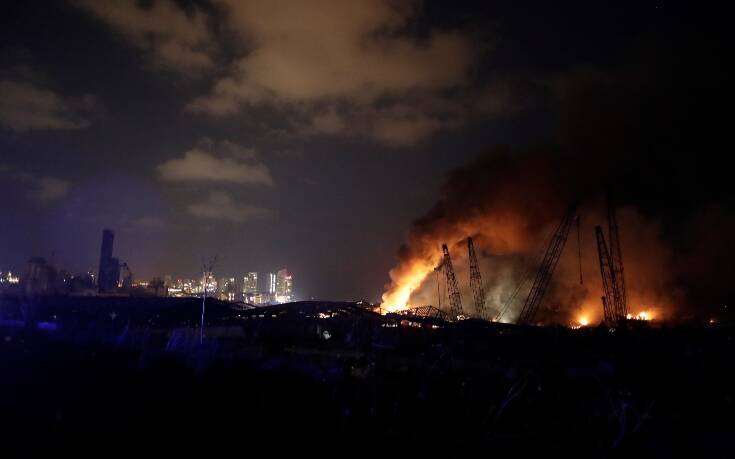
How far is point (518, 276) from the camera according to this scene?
9600 centimetres

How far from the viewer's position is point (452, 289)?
98.2m

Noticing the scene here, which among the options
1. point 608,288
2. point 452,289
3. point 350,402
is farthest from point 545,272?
point 350,402

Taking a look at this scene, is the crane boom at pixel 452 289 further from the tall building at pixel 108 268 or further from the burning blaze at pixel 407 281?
the tall building at pixel 108 268

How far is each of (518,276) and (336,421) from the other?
280 feet

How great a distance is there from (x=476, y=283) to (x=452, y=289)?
5.06m

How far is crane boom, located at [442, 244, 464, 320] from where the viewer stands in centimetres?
9281

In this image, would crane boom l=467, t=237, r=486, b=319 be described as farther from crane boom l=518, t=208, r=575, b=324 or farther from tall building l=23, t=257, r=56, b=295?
tall building l=23, t=257, r=56, b=295

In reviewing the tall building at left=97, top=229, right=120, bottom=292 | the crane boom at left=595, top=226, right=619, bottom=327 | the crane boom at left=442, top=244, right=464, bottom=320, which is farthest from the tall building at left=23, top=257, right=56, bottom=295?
the crane boom at left=595, top=226, right=619, bottom=327

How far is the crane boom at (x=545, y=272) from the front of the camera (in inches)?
3282

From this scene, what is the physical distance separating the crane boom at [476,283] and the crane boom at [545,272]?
8.89 m

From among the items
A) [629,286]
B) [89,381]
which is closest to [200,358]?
[89,381]

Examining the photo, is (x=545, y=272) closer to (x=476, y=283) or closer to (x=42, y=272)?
(x=476, y=283)

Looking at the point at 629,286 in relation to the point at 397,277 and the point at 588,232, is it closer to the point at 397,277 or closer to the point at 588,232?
the point at 588,232

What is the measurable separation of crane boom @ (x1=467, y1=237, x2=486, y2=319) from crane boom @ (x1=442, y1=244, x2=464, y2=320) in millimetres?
3208
